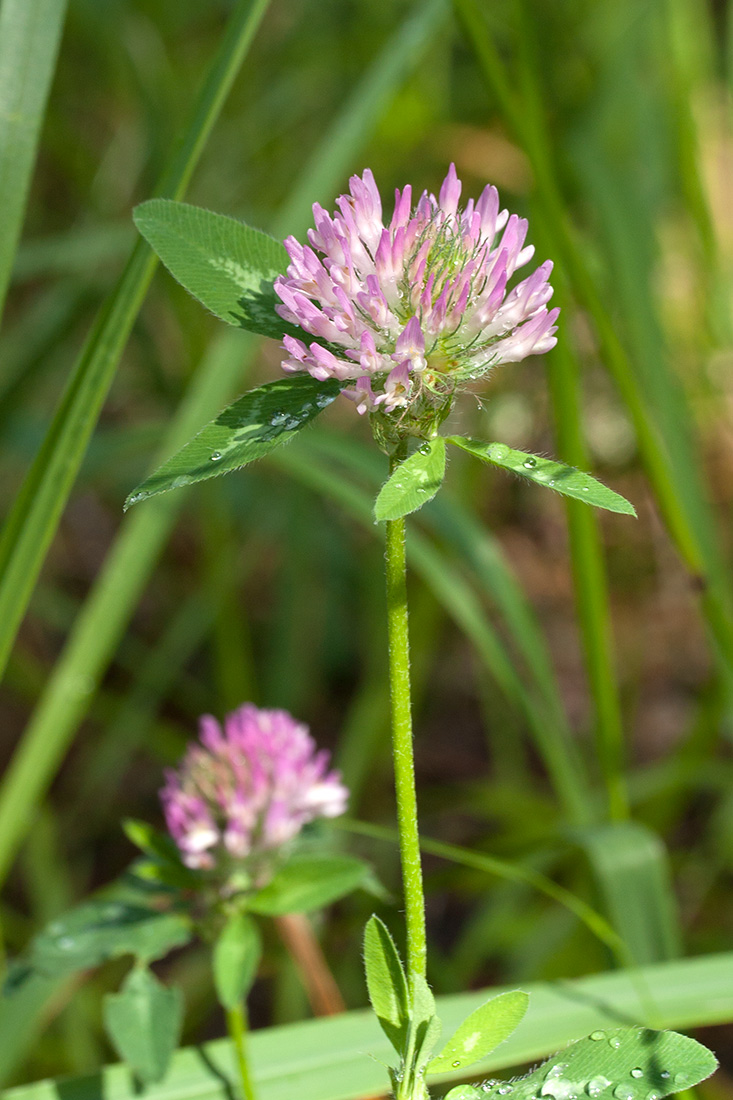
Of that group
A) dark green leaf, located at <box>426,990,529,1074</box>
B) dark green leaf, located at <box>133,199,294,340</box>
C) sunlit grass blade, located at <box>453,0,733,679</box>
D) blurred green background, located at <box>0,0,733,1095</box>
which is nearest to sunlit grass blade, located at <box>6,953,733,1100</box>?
blurred green background, located at <box>0,0,733,1095</box>

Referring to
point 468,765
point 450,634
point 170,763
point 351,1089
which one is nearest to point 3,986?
point 351,1089

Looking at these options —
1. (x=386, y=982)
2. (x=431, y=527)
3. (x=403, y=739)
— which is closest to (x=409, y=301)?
(x=403, y=739)

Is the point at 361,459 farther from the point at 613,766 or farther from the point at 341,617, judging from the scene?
the point at 341,617

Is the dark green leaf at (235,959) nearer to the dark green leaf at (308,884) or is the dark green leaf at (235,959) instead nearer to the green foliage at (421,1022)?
the dark green leaf at (308,884)

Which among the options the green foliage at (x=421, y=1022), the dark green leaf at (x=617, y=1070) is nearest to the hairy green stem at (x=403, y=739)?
the green foliage at (x=421, y=1022)

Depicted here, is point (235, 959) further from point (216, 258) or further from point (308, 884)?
point (216, 258)

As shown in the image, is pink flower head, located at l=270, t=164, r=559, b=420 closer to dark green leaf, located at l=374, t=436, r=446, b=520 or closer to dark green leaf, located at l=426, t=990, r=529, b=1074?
dark green leaf, located at l=374, t=436, r=446, b=520
